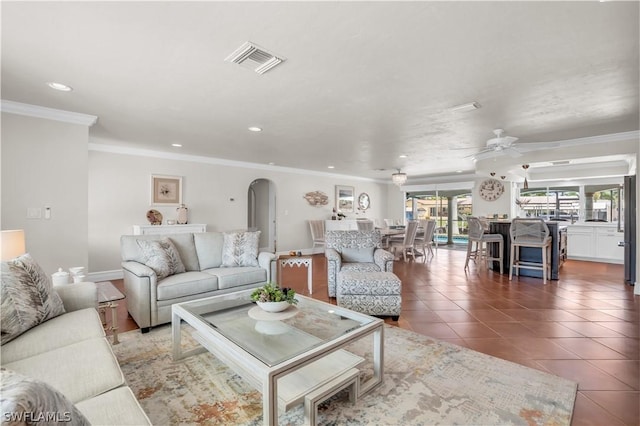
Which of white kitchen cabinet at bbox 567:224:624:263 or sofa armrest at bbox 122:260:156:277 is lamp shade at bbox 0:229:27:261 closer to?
sofa armrest at bbox 122:260:156:277

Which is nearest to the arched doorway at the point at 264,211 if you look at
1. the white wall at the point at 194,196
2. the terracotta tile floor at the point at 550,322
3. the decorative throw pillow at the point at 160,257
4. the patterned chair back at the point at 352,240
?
the white wall at the point at 194,196

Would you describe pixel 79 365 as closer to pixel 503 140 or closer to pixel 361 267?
pixel 361 267

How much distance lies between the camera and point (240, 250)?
368 cm

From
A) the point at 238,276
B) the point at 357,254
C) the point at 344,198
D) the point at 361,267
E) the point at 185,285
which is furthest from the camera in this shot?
the point at 344,198

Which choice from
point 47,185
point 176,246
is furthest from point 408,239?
point 47,185

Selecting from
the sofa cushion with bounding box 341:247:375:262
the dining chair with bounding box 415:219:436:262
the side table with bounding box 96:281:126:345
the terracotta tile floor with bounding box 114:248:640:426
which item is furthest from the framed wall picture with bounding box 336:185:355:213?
the side table with bounding box 96:281:126:345

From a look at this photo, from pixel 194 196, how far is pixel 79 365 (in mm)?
4833

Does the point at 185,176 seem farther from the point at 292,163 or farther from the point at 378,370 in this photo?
the point at 378,370

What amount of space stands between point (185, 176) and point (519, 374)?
5.74 metres

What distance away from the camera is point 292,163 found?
22.0ft

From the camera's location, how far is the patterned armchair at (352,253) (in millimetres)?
3631

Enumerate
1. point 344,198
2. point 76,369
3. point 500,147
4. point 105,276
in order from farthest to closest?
1. point 344,198
2. point 105,276
3. point 500,147
4. point 76,369

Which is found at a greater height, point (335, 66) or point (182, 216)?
A: point (335, 66)

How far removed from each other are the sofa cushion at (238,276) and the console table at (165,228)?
210 centimetres
